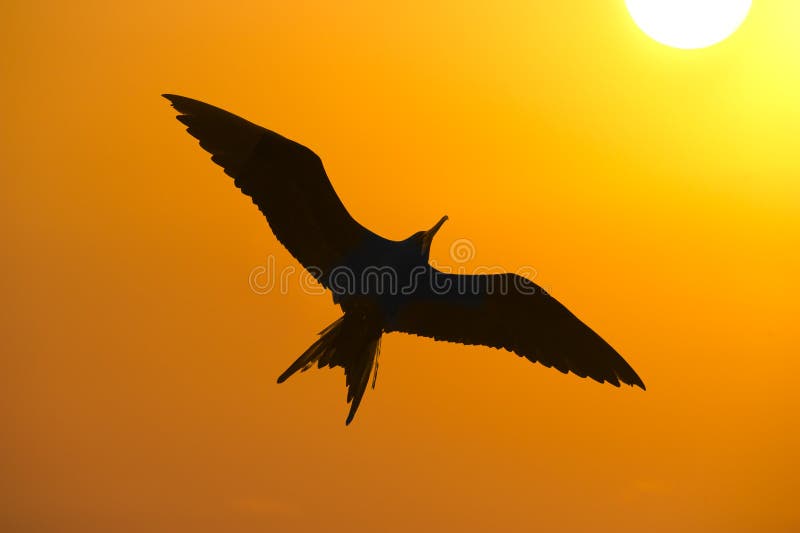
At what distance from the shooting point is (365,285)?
4078 millimetres

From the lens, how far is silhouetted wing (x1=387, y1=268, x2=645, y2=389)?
14.1ft

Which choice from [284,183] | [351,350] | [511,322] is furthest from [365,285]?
[511,322]

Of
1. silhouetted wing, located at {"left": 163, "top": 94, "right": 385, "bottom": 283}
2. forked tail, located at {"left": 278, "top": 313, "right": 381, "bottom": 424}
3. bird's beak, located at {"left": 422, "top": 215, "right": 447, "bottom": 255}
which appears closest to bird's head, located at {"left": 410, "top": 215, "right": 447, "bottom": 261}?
bird's beak, located at {"left": 422, "top": 215, "right": 447, "bottom": 255}

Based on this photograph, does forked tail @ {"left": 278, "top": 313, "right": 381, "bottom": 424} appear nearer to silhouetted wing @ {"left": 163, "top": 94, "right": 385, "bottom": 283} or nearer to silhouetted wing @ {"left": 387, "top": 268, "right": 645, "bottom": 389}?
silhouetted wing @ {"left": 387, "top": 268, "right": 645, "bottom": 389}

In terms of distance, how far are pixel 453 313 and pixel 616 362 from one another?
32.4 inches

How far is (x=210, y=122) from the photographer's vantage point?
156 inches

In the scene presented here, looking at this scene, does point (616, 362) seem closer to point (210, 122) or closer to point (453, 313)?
point (453, 313)

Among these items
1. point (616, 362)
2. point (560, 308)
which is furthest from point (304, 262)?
point (616, 362)

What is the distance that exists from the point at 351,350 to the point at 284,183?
823 mm

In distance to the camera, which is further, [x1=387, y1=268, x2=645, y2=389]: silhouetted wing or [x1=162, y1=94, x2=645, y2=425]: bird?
[x1=387, y1=268, x2=645, y2=389]: silhouetted wing

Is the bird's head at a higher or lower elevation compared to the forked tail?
higher

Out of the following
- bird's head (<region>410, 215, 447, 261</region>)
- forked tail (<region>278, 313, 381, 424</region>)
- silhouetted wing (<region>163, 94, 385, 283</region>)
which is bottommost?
forked tail (<region>278, 313, 381, 424</region>)

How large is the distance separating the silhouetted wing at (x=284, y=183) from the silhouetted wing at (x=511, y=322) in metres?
0.46

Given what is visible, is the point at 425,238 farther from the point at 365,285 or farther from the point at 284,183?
the point at 284,183
